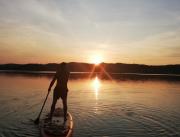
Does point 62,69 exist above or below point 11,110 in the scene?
above

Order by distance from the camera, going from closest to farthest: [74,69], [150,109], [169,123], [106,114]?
[169,123]
[106,114]
[150,109]
[74,69]

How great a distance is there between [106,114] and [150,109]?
4737 millimetres

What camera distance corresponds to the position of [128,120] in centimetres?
1739

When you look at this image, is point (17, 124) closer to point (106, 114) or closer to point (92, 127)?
point (92, 127)

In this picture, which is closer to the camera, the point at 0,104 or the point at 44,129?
the point at 44,129

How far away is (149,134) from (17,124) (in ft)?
24.9

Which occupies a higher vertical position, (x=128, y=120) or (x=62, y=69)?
(x=62, y=69)

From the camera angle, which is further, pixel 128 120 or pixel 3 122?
pixel 128 120

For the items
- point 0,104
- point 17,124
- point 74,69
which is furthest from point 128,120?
point 74,69

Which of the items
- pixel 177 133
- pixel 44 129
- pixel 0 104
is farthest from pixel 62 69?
pixel 0 104

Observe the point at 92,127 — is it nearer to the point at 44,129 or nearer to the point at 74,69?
the point at 44,129

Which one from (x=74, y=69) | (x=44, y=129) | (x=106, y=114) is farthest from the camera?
(x=74, y=69)

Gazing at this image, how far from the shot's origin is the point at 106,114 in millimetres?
19422

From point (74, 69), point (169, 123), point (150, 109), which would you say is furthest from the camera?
point (74, 69)
